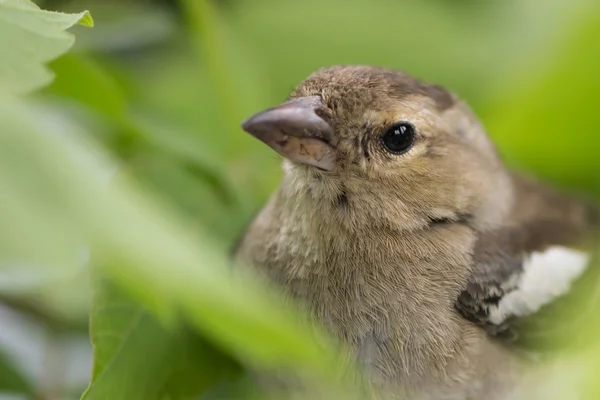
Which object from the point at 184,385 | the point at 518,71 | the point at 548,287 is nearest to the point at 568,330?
the point at 548,287

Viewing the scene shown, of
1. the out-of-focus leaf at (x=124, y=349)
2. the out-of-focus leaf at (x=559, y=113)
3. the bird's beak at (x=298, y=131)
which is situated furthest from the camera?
the out-of-focus leaf at (x=559, y=113)

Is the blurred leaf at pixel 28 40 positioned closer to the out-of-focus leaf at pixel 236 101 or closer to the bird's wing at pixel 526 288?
the out-of-focus leaf at pixel 236 101

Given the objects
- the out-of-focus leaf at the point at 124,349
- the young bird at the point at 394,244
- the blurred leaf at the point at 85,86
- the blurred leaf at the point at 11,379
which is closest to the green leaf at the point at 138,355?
the out-of-focus leaf at the point at 124,349

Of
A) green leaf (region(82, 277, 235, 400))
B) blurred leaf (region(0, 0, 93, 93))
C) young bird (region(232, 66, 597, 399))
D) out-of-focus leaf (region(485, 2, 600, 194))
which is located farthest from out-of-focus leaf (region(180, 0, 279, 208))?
blurred leaf (region(0, 0, 93, 93))

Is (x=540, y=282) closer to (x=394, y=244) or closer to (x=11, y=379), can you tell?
(x=394, y=244)

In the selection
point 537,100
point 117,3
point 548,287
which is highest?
point 537,100

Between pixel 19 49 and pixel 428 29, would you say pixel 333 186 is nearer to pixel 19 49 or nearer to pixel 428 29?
pixel 19 49
